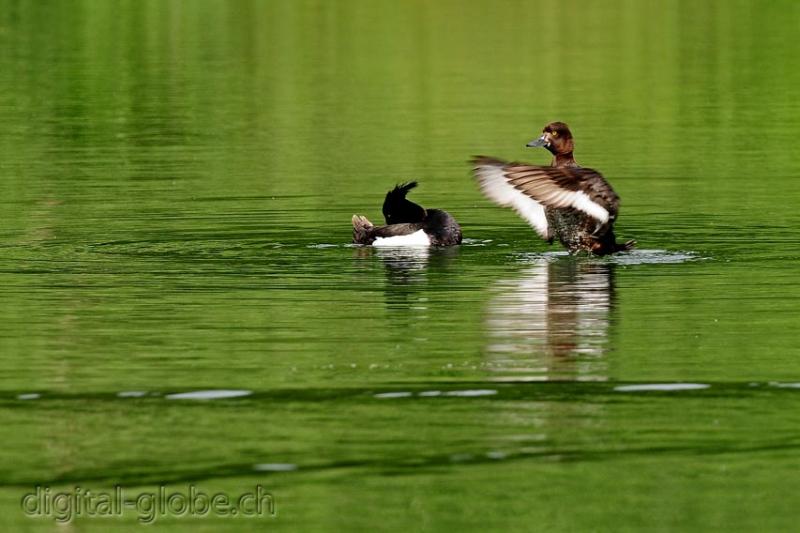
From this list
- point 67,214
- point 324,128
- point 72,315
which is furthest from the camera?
point 324,128

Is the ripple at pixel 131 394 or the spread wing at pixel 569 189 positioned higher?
the spread wing at pixel 569 189

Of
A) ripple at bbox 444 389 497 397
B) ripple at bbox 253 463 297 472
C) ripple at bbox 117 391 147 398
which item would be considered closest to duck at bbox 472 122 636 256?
ripple at bbox 444 389 497 397

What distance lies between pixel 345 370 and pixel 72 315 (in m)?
3.37

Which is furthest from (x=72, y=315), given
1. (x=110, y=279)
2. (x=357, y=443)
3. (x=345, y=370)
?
(x=357, y=443)

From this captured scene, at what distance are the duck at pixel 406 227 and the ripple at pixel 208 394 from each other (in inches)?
318

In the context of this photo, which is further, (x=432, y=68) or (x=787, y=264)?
(x=432, y=68)

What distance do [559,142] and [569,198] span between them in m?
1.60

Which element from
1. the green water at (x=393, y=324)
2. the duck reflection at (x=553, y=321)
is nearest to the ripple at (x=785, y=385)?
the green water at (x=393, y=324)

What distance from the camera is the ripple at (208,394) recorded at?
1328cm

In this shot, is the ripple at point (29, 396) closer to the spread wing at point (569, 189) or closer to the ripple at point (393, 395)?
the ripple at point (393, 395)

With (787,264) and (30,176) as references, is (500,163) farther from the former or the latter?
(30,176)

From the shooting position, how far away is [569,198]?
20188 millimetres

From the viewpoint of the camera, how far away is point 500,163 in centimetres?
2111

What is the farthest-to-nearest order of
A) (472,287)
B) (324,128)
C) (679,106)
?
(679,106) → (324,128) → (472,287)
